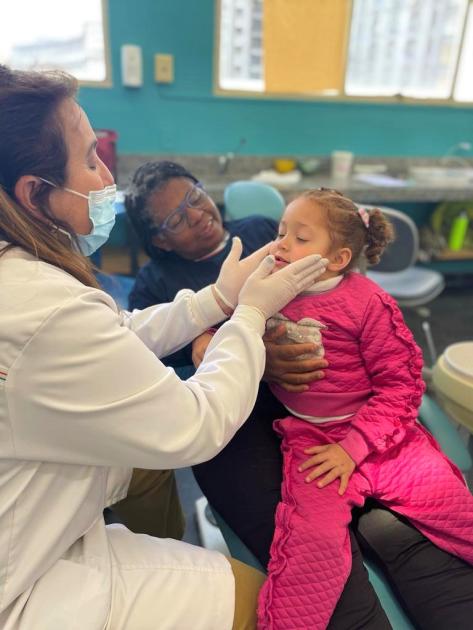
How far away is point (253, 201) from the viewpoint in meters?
2.08

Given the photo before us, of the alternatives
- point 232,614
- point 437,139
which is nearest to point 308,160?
point 437,139

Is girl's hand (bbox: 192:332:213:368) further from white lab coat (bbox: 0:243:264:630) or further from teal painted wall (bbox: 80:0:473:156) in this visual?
teal painted wall (bbox: 80:0:473:156)

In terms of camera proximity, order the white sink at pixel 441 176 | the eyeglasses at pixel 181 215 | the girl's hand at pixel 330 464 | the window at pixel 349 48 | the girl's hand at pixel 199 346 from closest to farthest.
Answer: the girl's hand at pixel 330 464, the girl's hand at pixel 199 346, the eyeglasses at pixel 181 215, the window at pixel 349 48, the white sink at pixel 441 176

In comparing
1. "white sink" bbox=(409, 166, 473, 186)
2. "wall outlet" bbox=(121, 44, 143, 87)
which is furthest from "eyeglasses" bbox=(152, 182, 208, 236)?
"white sink" bbox=(409, 166, 473, 186)

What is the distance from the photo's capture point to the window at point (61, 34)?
2.95 meters

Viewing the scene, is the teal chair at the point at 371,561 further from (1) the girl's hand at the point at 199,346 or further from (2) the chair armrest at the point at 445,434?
(1) the girl's hand at the point at 199,346

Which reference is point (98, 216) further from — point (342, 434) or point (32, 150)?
point (342, 434)

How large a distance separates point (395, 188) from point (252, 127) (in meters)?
1.12

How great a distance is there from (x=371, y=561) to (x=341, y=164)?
2.97m

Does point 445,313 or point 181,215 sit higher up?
point 181,215

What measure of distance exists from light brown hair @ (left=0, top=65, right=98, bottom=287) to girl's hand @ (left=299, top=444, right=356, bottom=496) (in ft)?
2.08

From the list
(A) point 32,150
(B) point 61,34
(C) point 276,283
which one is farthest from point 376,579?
(B) point 61,34

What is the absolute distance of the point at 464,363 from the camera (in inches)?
51.8

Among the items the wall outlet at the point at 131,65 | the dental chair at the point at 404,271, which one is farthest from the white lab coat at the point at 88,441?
the wall outlet at the point at 131,65
